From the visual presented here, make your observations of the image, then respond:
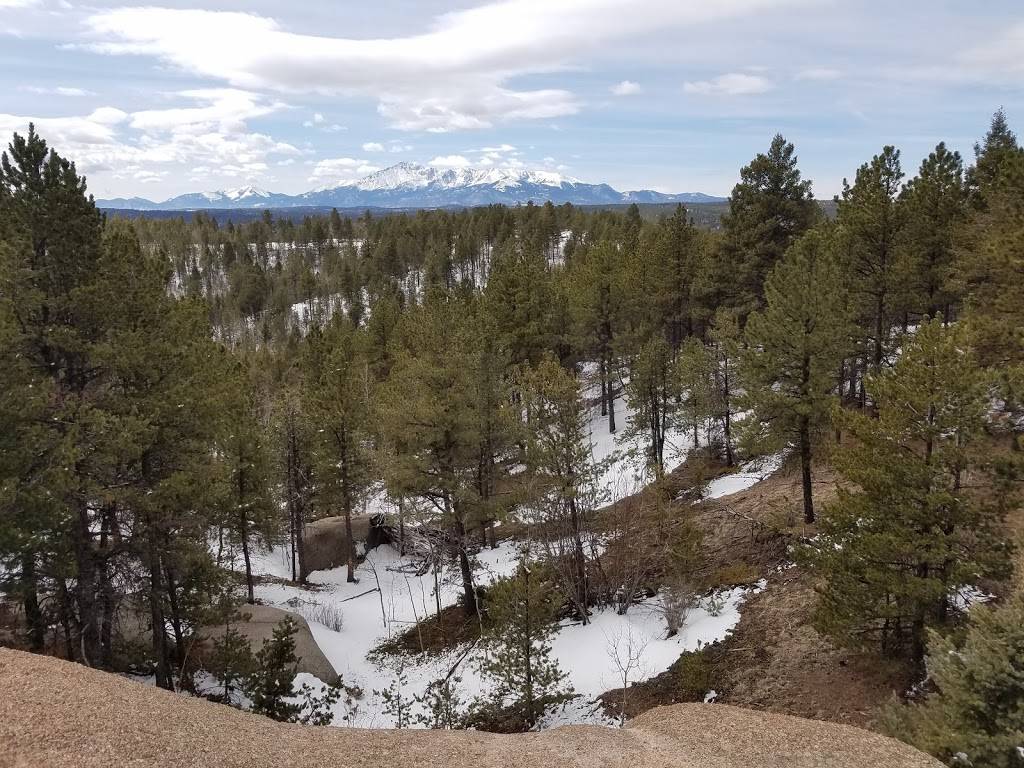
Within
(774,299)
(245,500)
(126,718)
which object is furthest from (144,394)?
(774,299)

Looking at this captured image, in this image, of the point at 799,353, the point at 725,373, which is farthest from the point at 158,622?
the point at 725,373

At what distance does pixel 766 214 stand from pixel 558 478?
68.3 feet

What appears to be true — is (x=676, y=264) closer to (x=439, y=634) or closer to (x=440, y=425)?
(x=440, y=425)

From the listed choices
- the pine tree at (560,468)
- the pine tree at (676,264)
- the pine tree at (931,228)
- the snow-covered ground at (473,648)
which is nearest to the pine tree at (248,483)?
the snow-covered ground at (473,648)

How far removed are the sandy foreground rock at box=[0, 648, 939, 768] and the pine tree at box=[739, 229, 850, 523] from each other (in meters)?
10.8

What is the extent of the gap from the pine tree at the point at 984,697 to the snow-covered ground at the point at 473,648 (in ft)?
23.1

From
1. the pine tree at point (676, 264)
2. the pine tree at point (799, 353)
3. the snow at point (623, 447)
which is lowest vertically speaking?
the snow at point (623, 447)

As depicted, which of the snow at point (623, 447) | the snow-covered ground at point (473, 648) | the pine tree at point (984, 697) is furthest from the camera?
the snow at point (623, 447)

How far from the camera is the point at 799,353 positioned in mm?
18375

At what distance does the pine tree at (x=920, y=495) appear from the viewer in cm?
1067

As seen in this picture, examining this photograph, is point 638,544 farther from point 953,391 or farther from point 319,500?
point 319,500

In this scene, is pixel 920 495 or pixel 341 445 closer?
pixel 920 495

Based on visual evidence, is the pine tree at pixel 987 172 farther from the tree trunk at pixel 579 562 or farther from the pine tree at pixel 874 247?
the tree trunk at pixel 579 562

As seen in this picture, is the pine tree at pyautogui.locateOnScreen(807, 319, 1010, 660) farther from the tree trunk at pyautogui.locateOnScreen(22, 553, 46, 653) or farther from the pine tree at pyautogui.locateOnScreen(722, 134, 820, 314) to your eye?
the pine tree at pyautogui.locateOnScreen(722, 134, 820, 314)
